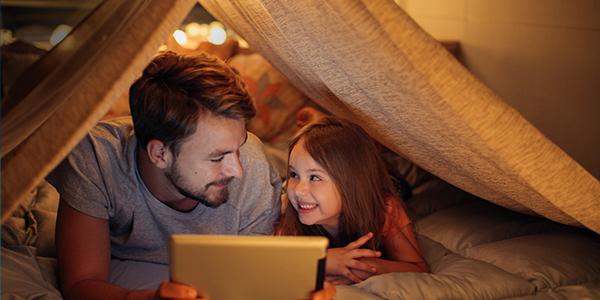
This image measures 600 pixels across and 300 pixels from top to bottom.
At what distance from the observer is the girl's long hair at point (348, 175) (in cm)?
196

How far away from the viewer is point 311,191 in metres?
1.95

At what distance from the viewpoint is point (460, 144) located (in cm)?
148

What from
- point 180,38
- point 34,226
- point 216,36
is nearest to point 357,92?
point 34,226

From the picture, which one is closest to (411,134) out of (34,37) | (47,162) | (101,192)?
(101,192)

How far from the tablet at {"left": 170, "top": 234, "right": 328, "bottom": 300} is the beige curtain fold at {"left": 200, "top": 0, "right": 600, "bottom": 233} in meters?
0.31

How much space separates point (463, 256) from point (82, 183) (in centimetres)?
96

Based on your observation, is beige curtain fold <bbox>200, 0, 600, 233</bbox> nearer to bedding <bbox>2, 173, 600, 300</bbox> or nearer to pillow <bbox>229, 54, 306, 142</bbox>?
bedding <bbox>2, 173, 600, 300</bbox>

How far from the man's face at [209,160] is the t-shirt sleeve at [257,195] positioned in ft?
0.58

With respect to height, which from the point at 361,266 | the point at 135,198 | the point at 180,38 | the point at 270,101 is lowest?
the point at 361,266

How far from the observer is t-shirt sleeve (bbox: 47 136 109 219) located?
172 cm

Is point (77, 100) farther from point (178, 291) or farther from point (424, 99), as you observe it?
point (424, 99)

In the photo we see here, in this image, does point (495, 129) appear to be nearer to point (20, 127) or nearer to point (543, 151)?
point (543, 151)

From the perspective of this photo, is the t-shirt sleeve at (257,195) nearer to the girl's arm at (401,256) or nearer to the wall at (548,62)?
the girl's arm at (401,256)

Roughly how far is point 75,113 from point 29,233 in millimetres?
953
